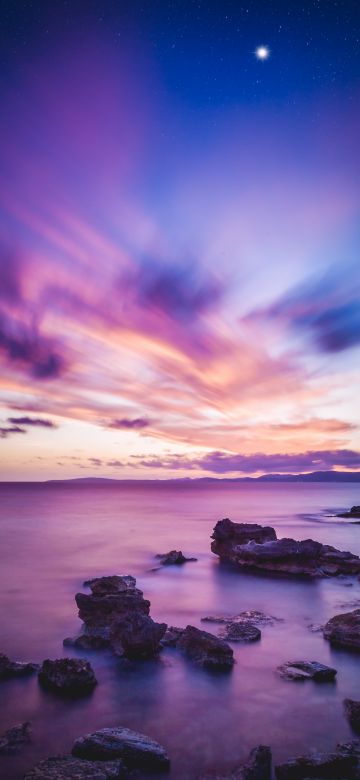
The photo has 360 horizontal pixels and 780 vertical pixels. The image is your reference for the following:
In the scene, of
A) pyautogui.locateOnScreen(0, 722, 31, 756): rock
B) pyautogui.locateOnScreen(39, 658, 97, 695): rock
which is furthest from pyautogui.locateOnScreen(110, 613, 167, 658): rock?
pyautogui.locateOnScreen(0, 722, 31, 756): rock

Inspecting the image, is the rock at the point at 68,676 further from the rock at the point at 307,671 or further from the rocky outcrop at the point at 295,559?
the rocky outcrop at the point at 295,559

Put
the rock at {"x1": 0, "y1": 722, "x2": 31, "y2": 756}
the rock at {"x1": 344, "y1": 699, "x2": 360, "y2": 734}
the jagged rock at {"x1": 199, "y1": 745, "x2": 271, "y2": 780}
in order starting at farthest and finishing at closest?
the rock at {"x1": 344, "y1": 699, "x2": 360, "y2": 734} < the rock at {"x1": 0, "y1": 722, "x2": 31, "y2": 756} < the jagged rock at {"x1": 199, "y1": 745, "x2": 271, "y2": 780}

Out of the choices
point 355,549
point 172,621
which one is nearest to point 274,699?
point 172,621

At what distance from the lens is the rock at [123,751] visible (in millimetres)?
6793

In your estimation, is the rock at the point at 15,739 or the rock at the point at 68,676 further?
the rock at the point at 68,676

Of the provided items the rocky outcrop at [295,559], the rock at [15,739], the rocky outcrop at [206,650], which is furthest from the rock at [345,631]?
the rocky outcrop at [295,559]

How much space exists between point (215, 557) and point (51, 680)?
2060cm

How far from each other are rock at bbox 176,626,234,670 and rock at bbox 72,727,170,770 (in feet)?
12.2

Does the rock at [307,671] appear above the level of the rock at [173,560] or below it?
above

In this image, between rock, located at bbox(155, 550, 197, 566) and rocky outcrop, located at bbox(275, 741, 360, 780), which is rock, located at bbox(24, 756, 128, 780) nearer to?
rocky outcrop, located at bbox(275, 741, 360, 780)

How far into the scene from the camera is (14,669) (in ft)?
33.0

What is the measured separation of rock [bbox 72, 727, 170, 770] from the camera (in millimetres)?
6793

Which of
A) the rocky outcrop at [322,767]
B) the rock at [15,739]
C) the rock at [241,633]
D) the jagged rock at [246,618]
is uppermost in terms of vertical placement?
the rocky outcrop at [322,767]

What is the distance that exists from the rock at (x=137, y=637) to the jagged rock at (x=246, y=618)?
410cm
